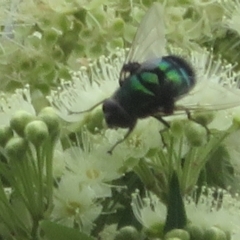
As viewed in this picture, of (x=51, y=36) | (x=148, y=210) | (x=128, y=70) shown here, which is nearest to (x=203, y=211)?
(x=148, y=210)

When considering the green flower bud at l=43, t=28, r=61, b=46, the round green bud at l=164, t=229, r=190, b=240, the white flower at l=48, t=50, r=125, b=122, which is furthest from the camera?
the green flower bud at l=43, t=28, r=61, b=46

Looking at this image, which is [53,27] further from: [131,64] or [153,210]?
[153,210]

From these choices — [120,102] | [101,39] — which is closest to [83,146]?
[120,102]

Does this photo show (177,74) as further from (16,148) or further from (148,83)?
(16,148)

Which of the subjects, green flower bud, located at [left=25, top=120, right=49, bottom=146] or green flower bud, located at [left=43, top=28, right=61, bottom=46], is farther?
green flower bud, located at [left=43, top=28, right=61, bottom=46]

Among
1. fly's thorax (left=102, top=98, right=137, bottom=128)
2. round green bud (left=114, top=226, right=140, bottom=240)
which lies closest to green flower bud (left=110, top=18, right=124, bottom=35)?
fly's thorax (left=102, top=98, right=137, bottom=128)

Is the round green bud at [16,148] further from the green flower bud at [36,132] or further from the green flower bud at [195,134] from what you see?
the green flower bud at [195,134]

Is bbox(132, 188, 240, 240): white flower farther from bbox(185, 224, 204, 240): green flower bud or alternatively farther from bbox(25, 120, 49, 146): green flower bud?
bbox(25, 120, 49, 146): green flower bud
